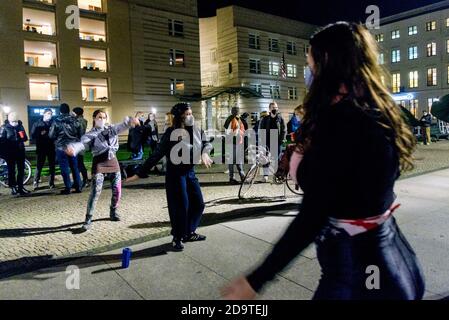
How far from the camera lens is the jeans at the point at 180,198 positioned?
550 centimetres

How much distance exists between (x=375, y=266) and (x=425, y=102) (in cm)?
6004

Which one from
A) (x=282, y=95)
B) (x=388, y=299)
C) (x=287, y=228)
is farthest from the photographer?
(x=282, y=95)

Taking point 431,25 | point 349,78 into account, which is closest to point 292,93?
point 431,25

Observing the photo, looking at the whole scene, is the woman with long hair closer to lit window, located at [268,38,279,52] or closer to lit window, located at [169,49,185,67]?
lit window, located at [169,49,185,67]

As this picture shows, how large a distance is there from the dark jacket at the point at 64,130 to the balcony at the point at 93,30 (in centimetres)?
2927

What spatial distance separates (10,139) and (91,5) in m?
30.7

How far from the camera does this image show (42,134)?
10.8 metres

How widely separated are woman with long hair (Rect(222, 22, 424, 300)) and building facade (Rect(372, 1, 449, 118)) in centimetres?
5262

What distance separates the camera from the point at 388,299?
1.70m

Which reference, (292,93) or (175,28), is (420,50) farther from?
(175,28)

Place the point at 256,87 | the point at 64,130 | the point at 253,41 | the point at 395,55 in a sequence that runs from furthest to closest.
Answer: the point at 395,55
the point at 256,87
the point at 253,41
the point at 64,130
